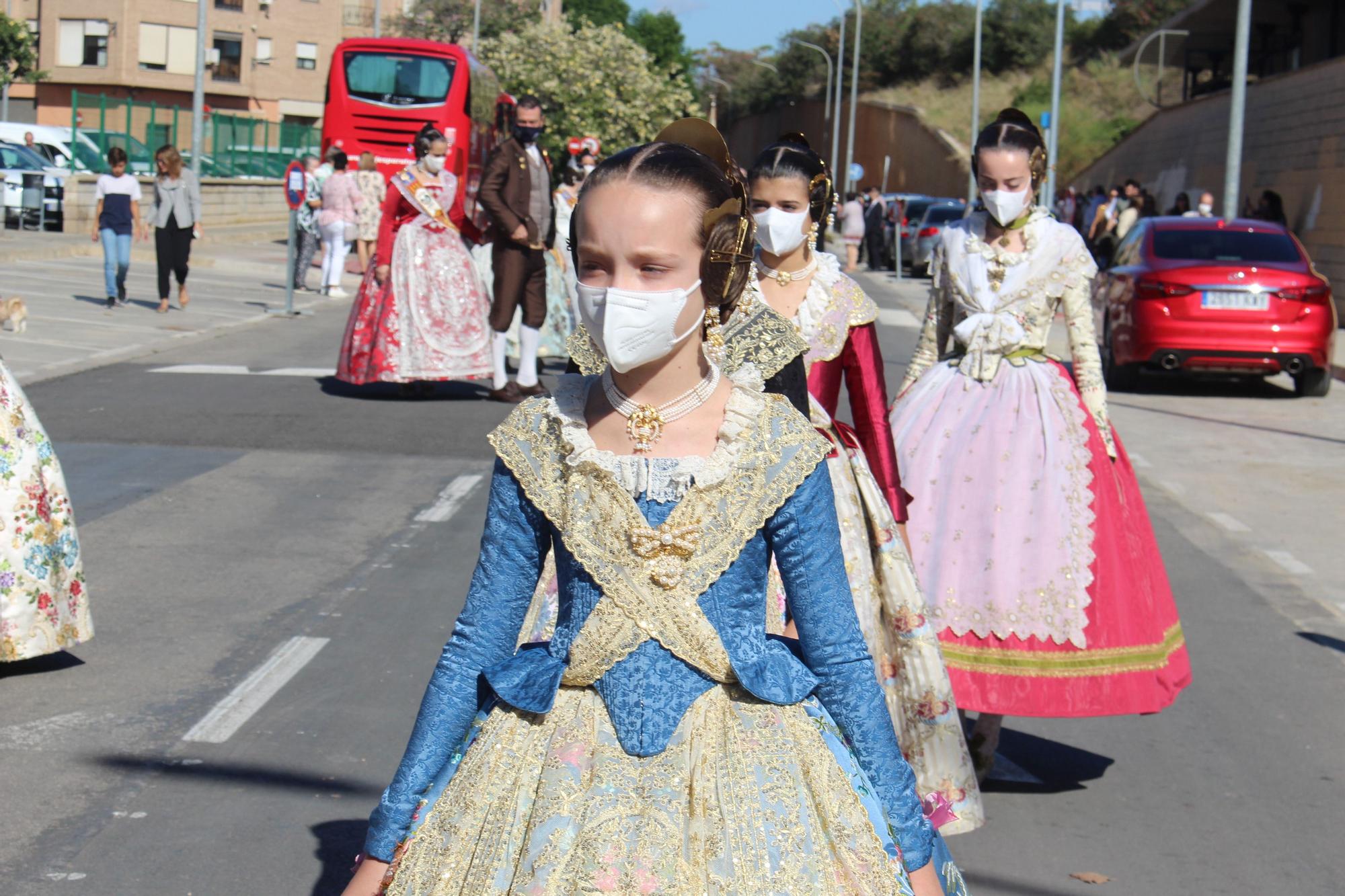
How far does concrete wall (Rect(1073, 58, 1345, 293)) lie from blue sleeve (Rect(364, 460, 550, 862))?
1042 inches

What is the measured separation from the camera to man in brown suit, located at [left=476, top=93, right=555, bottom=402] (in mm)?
13133

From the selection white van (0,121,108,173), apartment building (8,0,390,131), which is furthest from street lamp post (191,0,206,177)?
apartment building (8,0,390,131)

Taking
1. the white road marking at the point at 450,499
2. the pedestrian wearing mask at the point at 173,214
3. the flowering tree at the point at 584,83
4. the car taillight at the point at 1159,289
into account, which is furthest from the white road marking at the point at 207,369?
the flowering tree at the point at 584,83

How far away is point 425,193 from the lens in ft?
44.3

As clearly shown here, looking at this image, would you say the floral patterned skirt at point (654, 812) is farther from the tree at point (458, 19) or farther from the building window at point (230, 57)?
the building window at point (230, 57)

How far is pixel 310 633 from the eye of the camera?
6.85 m

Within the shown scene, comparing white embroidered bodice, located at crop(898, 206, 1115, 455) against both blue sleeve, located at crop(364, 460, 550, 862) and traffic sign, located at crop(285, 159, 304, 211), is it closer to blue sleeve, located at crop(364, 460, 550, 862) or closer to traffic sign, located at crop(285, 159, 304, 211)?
blue sleeve, located at crop(364, 460, 550, 862)

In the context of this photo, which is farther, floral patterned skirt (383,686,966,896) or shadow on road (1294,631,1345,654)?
shadow on road (1294,631,1345,654)

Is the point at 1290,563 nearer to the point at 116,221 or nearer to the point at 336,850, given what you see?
the point at 336,850

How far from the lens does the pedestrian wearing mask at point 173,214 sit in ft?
64.9

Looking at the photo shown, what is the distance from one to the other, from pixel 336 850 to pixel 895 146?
7029 centimetres

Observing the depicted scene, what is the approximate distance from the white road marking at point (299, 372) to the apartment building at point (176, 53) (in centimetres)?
5246

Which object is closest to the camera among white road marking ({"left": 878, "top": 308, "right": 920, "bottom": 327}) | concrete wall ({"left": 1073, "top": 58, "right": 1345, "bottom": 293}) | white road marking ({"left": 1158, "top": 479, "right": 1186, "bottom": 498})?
white road marking ({"left": 1158, "top": 479, "right": 1186, "bottom": 498})

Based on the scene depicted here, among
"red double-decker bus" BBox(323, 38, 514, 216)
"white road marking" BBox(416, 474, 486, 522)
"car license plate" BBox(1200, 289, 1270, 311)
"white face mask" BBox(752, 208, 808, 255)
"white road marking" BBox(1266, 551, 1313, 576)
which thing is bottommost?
"white road marking" BBox(1266, 551, 1313, 576)
